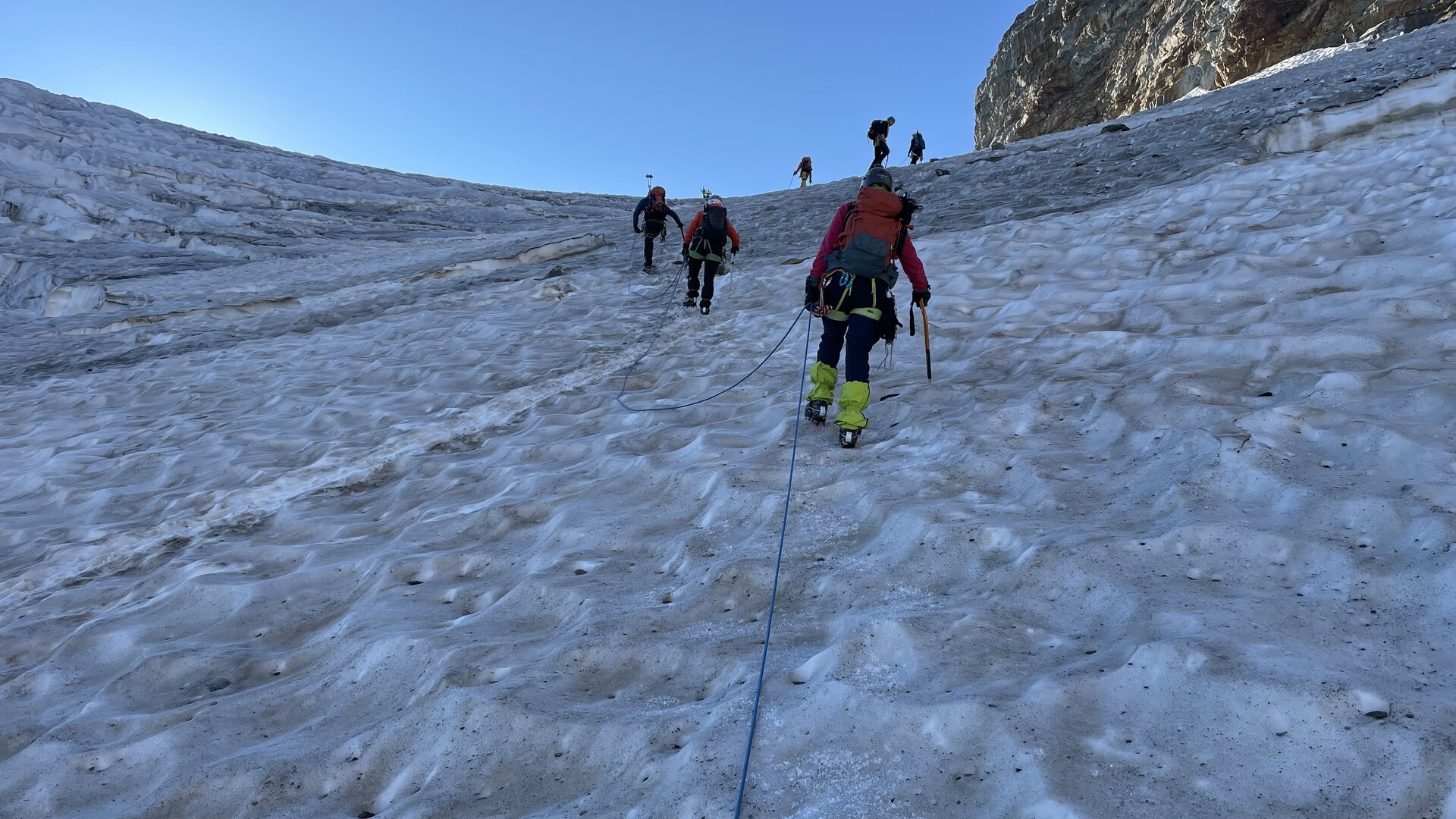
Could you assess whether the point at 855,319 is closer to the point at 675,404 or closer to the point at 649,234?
the point at 675,404

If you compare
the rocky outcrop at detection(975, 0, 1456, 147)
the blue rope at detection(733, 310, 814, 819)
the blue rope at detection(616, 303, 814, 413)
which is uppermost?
the rocky outcrop at detection(975, 0, 1456, 147)

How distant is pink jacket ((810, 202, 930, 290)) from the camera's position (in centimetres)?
609

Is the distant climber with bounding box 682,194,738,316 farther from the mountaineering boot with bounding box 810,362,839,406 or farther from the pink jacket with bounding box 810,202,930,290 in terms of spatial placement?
the mountaineering boot with bounding box 810,362,839,406

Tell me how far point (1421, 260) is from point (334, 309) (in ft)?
49.9

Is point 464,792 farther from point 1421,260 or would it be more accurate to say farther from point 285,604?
point 1421,260

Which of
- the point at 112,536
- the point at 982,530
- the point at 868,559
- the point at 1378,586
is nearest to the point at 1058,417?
the point at 982,530

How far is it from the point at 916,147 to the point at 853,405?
21.3 meters

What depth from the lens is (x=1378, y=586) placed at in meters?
2.86

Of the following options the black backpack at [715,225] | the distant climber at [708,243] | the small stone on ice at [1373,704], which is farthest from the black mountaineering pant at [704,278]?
the small stone on ice at [1373,704]

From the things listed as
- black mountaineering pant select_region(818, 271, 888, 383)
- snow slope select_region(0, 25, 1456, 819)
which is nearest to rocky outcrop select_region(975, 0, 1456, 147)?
snow slope select_region(0, 25, 1456, 819)

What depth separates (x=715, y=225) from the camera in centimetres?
1176

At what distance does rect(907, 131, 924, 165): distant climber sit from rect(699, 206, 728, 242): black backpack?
14.8 metres

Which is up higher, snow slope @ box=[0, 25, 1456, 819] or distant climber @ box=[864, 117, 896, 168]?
distant climber @ box=[864, 117, 896, 168]

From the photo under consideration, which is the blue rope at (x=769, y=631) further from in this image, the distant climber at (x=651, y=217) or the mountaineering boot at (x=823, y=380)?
the distant climber at (x=651, y=217)
